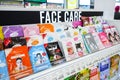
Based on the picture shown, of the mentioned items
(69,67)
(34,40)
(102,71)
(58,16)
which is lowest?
(102,71)

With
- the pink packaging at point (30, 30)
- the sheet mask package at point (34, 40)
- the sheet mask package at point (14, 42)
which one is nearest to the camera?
the sheet mask package at point (14, 42)

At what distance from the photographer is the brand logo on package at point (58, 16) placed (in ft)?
5.66

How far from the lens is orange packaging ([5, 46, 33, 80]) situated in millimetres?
1139

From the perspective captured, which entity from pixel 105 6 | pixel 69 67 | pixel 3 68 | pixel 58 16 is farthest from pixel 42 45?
pixel 105 6

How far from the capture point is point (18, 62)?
3.92 ft

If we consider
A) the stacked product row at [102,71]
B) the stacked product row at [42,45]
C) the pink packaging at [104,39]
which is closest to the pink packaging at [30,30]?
the stacked product row at [42,45]

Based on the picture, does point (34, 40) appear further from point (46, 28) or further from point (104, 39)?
point (104, 39)

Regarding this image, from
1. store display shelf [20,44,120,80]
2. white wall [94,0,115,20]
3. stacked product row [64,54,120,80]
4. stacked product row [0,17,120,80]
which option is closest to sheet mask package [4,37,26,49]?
stacked product row [0,17,120,80]

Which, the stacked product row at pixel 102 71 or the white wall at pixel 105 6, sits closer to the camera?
the stacked product row at pixel 102 71

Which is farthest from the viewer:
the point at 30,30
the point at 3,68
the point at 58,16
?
the point at 58,16

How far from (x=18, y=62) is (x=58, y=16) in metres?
0.83

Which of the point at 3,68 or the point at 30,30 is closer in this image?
the point at 3,68

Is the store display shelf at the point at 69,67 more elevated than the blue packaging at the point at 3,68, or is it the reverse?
the blue packaging at the point at 3,68

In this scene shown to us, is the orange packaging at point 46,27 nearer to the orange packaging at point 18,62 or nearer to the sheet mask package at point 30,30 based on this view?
the sheet mask package at point 30,30
